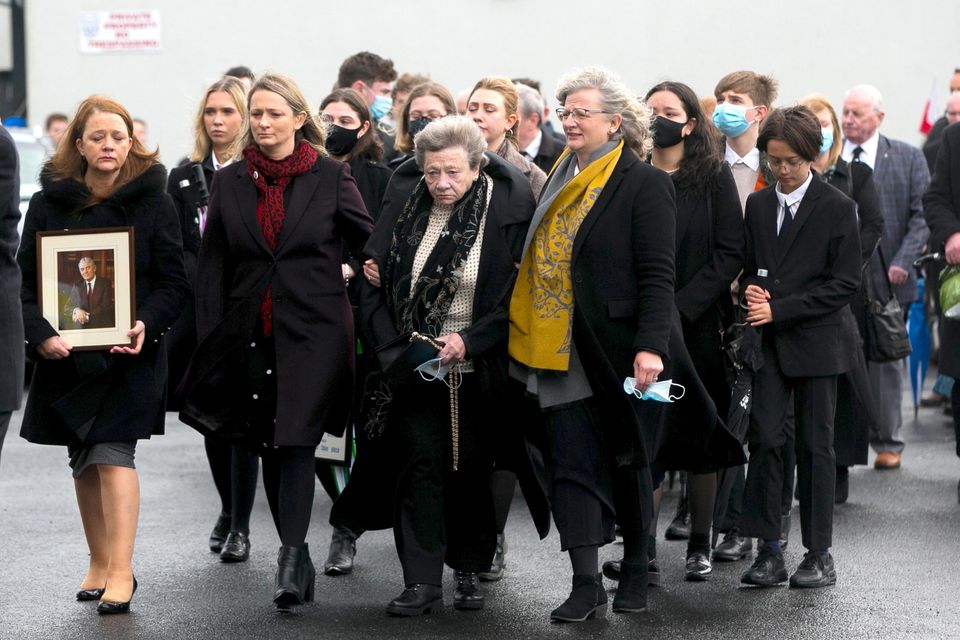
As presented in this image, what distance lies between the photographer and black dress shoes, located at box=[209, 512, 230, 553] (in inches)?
293

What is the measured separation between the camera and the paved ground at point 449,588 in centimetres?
596

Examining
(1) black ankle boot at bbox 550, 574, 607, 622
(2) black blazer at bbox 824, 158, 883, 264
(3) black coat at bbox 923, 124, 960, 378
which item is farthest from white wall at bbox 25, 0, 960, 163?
(1) black ankle boot at bbox 550, 574, 607, 622

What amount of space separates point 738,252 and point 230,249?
6.84ft

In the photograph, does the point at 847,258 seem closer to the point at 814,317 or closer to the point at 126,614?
the point at 814,317

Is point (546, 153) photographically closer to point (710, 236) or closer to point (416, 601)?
point (710, 236)

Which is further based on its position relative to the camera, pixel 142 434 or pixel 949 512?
pixel 949 512

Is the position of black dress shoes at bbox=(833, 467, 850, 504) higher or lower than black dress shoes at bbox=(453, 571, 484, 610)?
lower

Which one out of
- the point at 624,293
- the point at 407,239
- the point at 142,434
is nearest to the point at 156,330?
the point at 142,434

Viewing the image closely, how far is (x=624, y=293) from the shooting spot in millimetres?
6039

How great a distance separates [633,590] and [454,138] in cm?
185

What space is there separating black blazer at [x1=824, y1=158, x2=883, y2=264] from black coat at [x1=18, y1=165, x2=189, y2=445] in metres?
3.57

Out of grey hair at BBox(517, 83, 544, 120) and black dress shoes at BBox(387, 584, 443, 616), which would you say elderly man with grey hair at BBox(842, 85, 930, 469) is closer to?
grey hair at BBox(517, 83, 544, 120)

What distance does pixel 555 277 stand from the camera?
19.9 feet

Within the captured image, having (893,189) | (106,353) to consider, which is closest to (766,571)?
(106,353)
